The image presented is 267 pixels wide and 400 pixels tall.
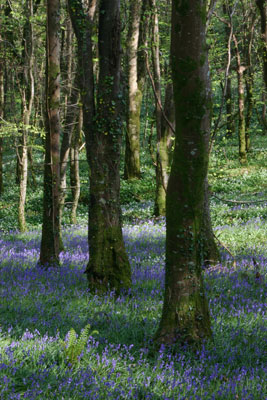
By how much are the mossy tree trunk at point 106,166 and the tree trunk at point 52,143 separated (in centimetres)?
167

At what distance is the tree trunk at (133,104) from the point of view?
22.0 metres

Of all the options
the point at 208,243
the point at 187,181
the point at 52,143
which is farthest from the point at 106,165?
the point at 208,243

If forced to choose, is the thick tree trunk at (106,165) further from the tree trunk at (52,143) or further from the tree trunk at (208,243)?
the tree trunk at (208,243)

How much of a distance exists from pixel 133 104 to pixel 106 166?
56.3 ft

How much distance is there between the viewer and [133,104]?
22.8 m

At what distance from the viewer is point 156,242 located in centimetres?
1029

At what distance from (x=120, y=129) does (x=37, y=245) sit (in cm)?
536

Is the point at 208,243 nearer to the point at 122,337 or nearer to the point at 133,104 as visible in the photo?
the point at 122,337

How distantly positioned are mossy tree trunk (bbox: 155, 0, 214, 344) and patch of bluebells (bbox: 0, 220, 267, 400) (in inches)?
12.9

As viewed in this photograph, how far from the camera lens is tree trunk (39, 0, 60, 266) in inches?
308

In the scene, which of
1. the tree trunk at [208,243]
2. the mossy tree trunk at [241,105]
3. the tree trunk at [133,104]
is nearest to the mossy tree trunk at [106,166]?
the tree trunk at [208,243]

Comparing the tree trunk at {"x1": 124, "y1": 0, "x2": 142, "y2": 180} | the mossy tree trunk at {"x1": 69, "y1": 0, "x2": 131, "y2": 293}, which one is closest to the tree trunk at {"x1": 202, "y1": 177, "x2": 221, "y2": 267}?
the mossy tree trunk at {"x1": 69, "y1": 0, "x2": 131, "y2": 293}

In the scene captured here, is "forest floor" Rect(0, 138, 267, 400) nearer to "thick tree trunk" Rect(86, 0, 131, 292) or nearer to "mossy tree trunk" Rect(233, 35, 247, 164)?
"thick tree trunk" Rect(86, 0, 131, 292)

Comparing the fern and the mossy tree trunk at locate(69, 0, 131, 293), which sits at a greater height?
the mossy tree trunk at locate(69, 0, 131, 293)
